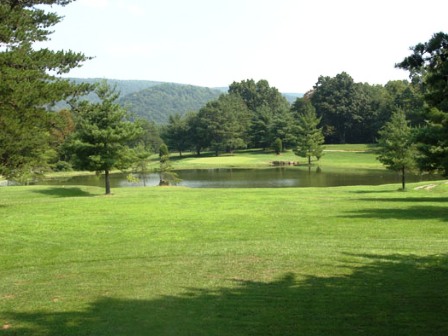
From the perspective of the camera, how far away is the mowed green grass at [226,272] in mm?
6844

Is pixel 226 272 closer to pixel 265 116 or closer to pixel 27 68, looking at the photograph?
pixel 27 68

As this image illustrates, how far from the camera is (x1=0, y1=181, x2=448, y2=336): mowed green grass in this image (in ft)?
22.5

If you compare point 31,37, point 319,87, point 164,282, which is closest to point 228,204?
point 31,37

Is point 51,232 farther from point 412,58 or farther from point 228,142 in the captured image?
point 228,142

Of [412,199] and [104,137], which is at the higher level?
[104,137]

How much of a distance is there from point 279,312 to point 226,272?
2.82m

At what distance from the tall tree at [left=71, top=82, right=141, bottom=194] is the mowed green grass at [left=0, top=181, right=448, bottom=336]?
1247cm

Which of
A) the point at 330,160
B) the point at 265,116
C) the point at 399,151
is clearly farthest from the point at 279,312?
the point at 265,116

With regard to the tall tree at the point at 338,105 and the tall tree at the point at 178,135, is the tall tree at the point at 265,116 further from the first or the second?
the tall tree at the point at 178,135

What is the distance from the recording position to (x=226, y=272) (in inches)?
392

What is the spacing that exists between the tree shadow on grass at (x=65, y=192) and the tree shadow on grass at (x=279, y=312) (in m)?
27.3

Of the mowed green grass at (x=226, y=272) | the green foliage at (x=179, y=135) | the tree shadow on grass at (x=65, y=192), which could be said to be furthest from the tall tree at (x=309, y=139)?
the mowed green grass at (x=226, y=272)

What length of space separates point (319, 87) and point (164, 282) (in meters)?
108

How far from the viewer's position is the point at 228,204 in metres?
23.1
